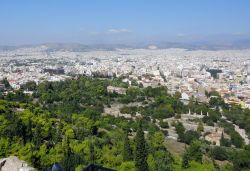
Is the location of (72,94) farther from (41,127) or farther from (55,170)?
(55,170)

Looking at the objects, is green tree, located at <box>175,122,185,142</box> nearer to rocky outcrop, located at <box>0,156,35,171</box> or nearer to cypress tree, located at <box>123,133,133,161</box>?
cypress tree, located at <box>123,133,133,161</box>

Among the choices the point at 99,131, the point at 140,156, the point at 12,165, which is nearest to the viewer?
the point at 12,165

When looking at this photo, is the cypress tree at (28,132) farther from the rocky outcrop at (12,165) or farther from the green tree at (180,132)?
the green tree at (180,132)

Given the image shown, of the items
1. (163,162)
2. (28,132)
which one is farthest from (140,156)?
(28,132)

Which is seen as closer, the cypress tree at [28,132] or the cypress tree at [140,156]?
the cypress tree at [140,156]

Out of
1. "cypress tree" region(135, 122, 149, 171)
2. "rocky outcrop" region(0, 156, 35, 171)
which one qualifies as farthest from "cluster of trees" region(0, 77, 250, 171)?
"rocky outcrop" region(0, 156, 35, 171)

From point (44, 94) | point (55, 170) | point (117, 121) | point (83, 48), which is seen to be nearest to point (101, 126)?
point (117, 121)

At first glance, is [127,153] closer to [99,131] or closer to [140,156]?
[140,156]

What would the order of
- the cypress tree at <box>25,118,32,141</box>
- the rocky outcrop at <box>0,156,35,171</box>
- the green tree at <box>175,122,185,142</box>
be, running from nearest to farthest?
the rocky outcrop at <box>0,156,35,171</box>
the cypress tree at <box>25,118,32,141</box>
the green tree at <box>175,122,185,142</box>

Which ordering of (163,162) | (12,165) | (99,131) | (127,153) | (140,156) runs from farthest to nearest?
(99,131), (127,153), (163,162), (140,156), (12,165)

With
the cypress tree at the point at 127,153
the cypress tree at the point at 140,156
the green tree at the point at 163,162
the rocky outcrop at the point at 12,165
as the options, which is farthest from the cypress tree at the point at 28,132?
the rocky outcrop at the point at 12,165

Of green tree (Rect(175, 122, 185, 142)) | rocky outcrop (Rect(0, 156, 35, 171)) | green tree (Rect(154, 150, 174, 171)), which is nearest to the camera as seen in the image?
rocky outcrop (Rect(0, 156, 35, 171))
